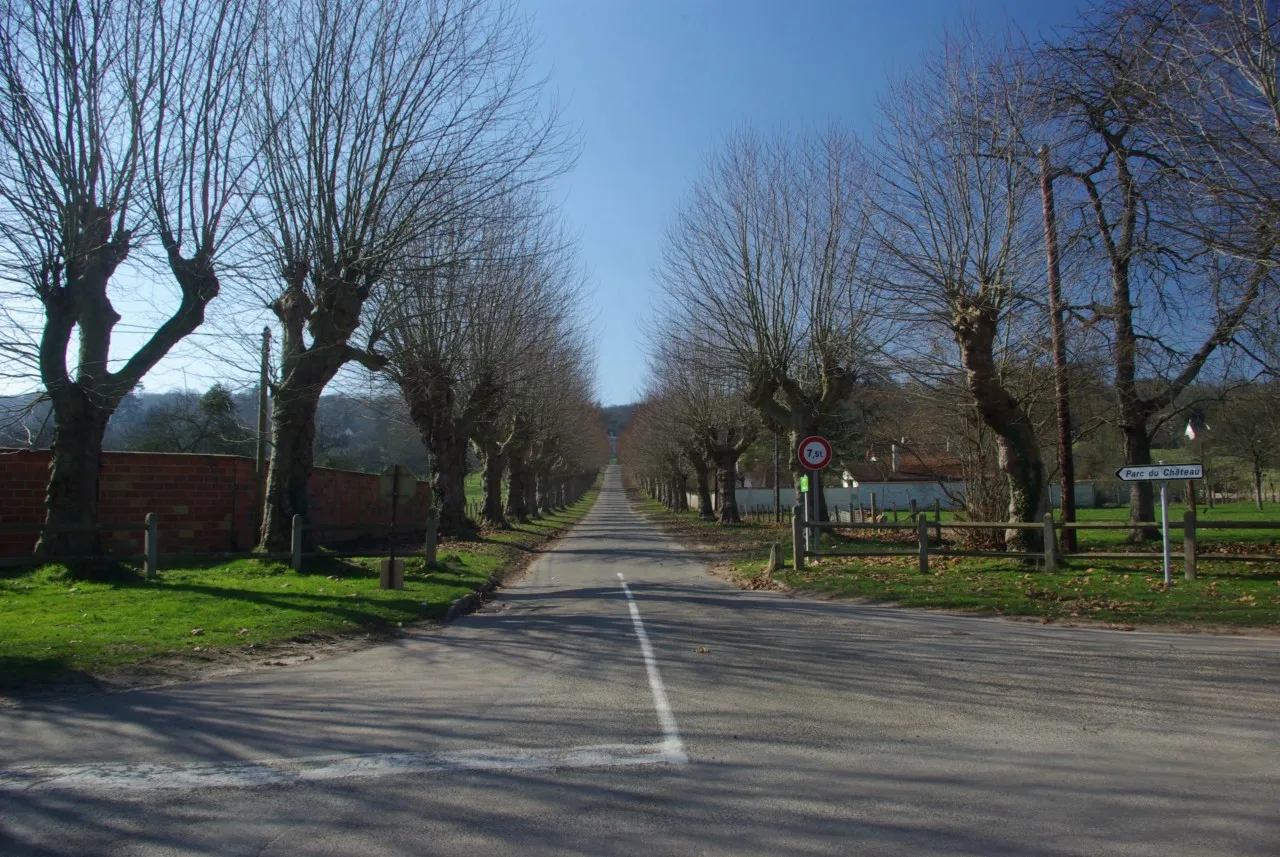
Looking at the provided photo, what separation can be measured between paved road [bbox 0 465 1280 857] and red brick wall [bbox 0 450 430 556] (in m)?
11.0

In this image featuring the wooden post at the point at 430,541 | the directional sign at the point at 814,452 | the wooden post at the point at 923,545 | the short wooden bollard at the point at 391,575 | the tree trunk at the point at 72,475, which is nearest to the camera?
the tree trunk at the point at 72,475

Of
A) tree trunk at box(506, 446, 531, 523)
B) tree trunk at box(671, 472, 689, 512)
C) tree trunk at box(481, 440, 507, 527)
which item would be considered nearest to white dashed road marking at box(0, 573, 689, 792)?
tree trunk at box(481, 440, 507, 527)

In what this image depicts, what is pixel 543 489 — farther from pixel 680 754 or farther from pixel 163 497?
pixel 680 754

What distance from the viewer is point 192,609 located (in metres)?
11.8

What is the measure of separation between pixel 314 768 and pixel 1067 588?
12.4 m

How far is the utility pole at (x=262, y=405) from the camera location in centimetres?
1697

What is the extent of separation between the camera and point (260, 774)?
17.4 ft

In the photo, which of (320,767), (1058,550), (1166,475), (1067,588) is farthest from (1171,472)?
(320,767)

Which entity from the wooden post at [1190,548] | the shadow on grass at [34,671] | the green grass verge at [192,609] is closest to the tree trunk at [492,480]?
the green grass verge at [192,609]

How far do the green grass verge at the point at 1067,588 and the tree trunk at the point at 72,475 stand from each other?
11643mm

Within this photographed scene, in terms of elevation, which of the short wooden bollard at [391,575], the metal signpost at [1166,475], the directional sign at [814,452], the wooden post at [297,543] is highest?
the directional sign at [814,452]

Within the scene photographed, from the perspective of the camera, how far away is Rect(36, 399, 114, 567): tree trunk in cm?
1368

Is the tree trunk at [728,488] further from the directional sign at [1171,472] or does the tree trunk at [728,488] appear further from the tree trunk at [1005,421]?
the directional sign at [1171,472]

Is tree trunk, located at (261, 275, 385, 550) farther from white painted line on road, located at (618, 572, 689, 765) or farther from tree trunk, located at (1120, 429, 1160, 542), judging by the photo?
tree trunk, located at (1120, 429, 1160, 542)
